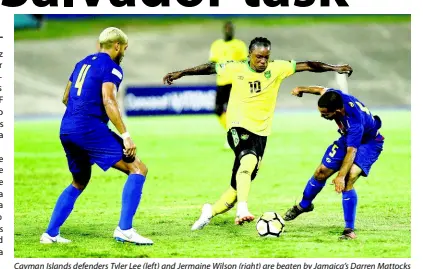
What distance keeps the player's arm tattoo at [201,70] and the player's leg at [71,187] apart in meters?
1.27

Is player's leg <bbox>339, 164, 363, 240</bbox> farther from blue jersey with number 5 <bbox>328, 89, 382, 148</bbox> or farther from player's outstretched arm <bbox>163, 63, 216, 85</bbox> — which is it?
player's outstretched arm <bbox>163, 63, 216, 85</bbox>

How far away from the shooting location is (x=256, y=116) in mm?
7613

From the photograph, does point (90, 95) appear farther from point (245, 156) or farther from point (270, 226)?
point (270, 226)

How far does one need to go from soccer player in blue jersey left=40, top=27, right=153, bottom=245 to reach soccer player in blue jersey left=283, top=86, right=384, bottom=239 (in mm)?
1781

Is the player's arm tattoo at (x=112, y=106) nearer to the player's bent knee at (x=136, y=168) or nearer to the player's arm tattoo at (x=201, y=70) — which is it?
the player's bent knee at (x=136, y=168)

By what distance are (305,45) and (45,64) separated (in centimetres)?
830

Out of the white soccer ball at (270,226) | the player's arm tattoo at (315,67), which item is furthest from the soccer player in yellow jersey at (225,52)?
the white soccer ball at (270,226)

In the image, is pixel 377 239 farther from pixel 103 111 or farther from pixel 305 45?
pixel 305 45

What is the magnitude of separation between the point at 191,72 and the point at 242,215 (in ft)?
4.91

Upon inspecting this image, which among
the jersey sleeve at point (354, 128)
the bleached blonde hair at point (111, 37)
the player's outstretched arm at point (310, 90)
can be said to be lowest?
the jersey sleeve at point (354, 128)

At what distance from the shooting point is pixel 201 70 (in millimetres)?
7500

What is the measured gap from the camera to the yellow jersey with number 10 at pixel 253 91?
24.9 feet

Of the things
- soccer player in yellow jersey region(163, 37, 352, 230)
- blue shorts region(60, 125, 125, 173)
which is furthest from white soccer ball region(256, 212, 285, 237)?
blue shorts region(60, 125, 125, 173)

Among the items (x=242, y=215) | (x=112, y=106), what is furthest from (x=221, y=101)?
(x=112, y=106)
